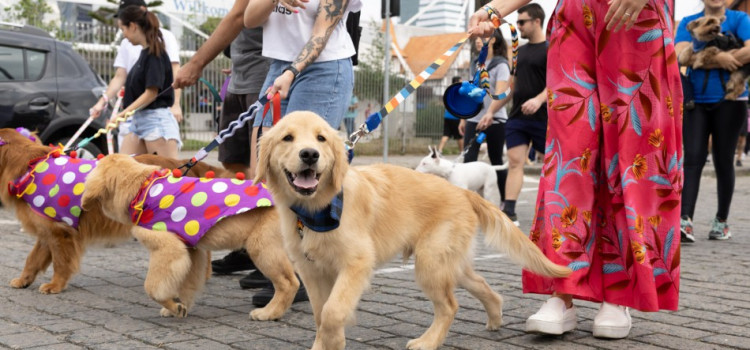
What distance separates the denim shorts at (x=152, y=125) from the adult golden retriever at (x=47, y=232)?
155cm

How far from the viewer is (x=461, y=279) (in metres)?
3.77

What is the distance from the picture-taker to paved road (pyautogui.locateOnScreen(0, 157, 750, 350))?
12.0ft

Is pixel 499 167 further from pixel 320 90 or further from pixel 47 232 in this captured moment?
pixel 47 232

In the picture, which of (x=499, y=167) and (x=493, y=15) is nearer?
(x=493, y=15)

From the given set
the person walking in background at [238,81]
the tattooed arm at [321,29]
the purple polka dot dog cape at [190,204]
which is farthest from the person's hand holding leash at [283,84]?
the person walking in background at [238,81]

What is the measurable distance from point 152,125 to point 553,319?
4.26 metres

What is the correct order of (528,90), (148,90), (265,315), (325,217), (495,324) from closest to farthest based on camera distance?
1. (325,217)
2. (495,324)
3. (265,315)
4. (148,90)
5. (528,90)

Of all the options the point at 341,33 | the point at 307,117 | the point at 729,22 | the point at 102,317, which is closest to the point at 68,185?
the point at 102,317

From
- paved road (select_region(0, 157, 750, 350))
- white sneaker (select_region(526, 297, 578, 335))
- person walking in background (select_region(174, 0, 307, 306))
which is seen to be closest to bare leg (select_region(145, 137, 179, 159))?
paved road (select_region(0, 157, 750, 350))

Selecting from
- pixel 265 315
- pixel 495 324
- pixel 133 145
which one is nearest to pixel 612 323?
pixel 495 324

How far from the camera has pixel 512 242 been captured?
11.8ft

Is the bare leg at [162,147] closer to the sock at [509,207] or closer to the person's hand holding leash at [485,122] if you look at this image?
the person's hand holding leash at [485,122]

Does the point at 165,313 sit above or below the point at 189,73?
below

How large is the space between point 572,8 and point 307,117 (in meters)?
1.40
